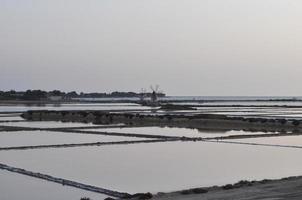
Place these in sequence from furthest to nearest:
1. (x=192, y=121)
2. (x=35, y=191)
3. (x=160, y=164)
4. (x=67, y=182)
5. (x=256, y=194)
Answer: (x=192, y=121)
(x=160, y=164)
(x=67, y=182)
(x=35, y=191)
(x=256, y=194)

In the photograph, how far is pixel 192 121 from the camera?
33625 millimetres

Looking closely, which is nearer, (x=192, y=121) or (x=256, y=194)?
(x=256, y=194)

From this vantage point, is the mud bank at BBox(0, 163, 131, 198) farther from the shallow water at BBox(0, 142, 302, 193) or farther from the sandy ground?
the sandy ground

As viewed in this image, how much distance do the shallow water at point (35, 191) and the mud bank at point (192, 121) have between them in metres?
18.5

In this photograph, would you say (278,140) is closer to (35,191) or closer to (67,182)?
(67,182)

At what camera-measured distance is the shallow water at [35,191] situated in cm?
899

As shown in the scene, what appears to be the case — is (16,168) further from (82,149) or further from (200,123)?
(200,123)

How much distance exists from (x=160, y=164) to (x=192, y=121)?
806 inches

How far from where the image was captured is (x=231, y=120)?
32688mm

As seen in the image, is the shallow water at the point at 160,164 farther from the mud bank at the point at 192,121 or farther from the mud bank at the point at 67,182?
the mud bank at the point at 192,121

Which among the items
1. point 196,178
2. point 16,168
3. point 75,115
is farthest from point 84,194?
point 75,115

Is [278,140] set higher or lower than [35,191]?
lower

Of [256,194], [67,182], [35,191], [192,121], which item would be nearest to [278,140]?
[67,182]

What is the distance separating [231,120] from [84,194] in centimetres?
2426
